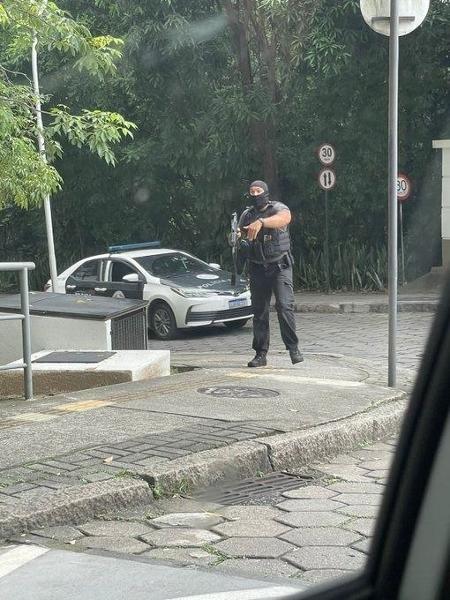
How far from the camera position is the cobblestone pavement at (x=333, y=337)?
12719 millimetres

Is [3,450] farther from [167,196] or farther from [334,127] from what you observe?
[167,196]

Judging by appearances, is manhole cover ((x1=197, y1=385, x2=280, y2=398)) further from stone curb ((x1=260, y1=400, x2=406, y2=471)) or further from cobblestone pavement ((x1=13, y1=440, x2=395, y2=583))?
cobblestone pavement ((x1=13, y1=440, x2=395, y2=583))

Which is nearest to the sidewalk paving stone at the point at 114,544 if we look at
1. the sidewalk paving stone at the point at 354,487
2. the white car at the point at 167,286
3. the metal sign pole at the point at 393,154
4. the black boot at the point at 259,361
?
the sidewalk paving stone at the point at 354,487

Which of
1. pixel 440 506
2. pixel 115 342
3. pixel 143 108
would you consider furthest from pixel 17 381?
pixel 143 108

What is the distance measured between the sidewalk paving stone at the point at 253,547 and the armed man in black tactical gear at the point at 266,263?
5.54m

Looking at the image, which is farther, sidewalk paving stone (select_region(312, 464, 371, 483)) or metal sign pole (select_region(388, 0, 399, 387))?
metal sign pole (select_region(388, 0, 399, 387))

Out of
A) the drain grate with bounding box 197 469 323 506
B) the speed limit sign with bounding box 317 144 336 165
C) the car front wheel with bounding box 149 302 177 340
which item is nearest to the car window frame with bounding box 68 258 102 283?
the car front wheel with bounding box 149 302 177 340

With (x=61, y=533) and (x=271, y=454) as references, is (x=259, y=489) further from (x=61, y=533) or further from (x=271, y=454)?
(x=61, y=533)

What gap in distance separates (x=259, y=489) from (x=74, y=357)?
4.30m

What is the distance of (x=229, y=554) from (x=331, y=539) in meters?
0.47

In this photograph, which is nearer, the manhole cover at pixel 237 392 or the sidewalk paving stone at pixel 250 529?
the sidewalk paving stone at pixel 250 529

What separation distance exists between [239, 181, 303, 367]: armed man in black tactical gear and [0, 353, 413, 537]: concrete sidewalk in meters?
0.92

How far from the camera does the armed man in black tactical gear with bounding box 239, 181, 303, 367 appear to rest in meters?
10.2

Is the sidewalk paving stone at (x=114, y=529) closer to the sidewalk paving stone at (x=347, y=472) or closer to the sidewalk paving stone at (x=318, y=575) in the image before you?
the sidewalk paving stone at (x=318, y=575)
